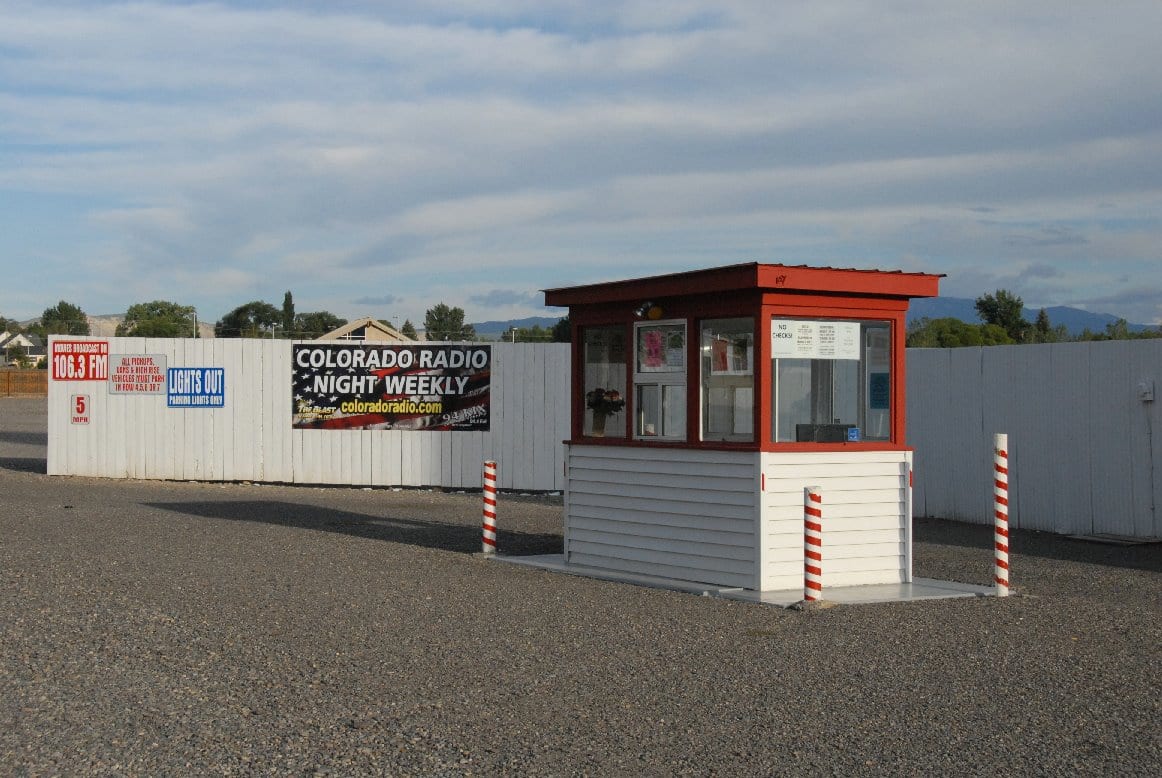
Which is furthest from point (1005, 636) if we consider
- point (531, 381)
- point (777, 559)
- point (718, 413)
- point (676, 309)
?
point (531, 381)

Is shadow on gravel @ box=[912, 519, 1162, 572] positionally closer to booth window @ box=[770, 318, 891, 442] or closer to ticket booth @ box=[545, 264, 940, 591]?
ticket booth @ box=[545, 264, 940, 591]

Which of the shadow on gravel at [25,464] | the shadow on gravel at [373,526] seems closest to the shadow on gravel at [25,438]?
the shadow on gravel at [25,464]

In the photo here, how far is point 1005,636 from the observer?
32.9ft

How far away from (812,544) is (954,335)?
36914 mm

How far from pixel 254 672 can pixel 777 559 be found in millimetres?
5473

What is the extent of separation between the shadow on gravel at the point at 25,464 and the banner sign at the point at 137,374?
230 cm

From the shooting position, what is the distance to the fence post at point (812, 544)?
11.5 m

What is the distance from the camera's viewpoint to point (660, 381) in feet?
44.3

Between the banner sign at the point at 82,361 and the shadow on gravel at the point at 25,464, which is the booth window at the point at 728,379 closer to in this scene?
the banner sign at the point at 82,361

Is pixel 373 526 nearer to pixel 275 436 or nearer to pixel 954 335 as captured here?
pixel 275 436

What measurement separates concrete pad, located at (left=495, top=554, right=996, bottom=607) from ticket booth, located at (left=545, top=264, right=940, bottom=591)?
116 mm

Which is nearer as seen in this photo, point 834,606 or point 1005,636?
point 1005,636

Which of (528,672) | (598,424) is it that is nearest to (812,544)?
(598,424)

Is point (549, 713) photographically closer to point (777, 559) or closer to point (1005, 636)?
point (1005, 636)
